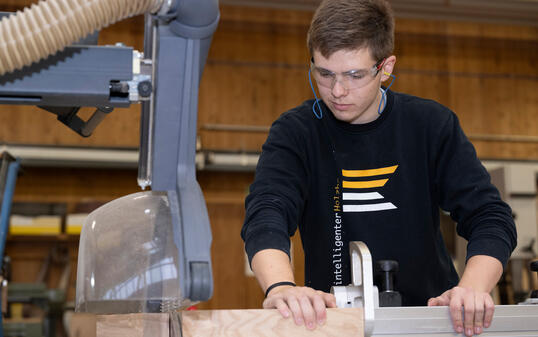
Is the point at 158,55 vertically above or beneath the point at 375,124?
beneath

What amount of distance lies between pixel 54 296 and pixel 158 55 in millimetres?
5138

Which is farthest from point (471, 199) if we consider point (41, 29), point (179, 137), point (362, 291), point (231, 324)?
point (41, 29)

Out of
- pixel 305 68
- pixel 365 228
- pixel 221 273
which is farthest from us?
pixel 305 68

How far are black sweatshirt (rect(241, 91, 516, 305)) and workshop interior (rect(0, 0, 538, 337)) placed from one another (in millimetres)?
318

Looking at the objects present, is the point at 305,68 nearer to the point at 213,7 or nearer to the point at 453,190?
the point at 453,190

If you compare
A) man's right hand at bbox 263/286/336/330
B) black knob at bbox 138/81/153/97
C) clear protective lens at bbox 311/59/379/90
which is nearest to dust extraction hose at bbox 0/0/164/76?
black knob at bbox 138/81/153/97

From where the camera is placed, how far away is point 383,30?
1.53 m

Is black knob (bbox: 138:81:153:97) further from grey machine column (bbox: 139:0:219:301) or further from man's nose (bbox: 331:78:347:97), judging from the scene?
man's nose (bbox: 331:78:347:97)

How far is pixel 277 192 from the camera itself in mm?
1531

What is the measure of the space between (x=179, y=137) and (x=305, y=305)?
37 cm

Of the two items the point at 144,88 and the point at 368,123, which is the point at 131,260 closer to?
the point at 144,88

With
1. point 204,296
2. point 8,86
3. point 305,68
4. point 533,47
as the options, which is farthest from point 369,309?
point 533,47

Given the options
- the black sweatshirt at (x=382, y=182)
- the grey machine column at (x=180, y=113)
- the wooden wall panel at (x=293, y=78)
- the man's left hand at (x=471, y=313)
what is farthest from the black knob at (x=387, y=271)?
the wooden wall panel at (x=293, y=78)

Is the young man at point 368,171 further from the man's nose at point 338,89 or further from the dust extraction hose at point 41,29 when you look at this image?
the dust extraction hose at point 41,29
